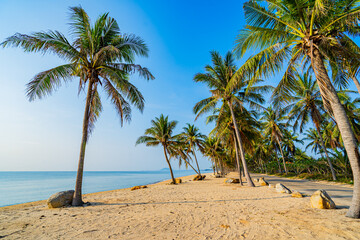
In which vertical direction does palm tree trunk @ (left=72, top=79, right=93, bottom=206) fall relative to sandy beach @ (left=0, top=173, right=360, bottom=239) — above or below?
above

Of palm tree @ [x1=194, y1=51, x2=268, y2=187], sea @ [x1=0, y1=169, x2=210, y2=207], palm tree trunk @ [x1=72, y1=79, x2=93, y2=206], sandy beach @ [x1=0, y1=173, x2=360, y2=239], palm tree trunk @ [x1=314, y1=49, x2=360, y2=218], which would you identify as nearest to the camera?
sandy beach @ [x1=0, y1=173, x2=360, y2=239]

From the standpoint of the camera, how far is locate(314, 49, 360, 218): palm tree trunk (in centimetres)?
397

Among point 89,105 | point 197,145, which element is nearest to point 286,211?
point 89,105

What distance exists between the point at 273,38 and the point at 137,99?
6760 millimetres

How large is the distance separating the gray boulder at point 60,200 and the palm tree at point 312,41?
935 cm

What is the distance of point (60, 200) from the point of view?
6.43m

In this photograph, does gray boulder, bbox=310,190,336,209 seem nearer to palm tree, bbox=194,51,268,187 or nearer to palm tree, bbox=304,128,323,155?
palm tree, bbox=194,51,268,187

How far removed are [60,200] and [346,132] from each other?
10.5 m

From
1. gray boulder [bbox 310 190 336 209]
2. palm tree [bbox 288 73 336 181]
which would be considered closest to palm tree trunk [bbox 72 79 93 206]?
gray boulder [bbox 310 190 336 209]

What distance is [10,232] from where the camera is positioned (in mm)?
3758

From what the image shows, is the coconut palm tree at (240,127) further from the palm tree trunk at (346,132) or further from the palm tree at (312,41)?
the palm tree trunk at (346,132)

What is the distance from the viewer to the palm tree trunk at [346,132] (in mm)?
3971

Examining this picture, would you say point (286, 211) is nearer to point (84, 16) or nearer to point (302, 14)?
point (302, 14)

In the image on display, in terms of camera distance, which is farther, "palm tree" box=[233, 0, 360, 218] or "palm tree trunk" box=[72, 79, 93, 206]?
"palm tree trunk" box=[72, 79, 93, 206]
